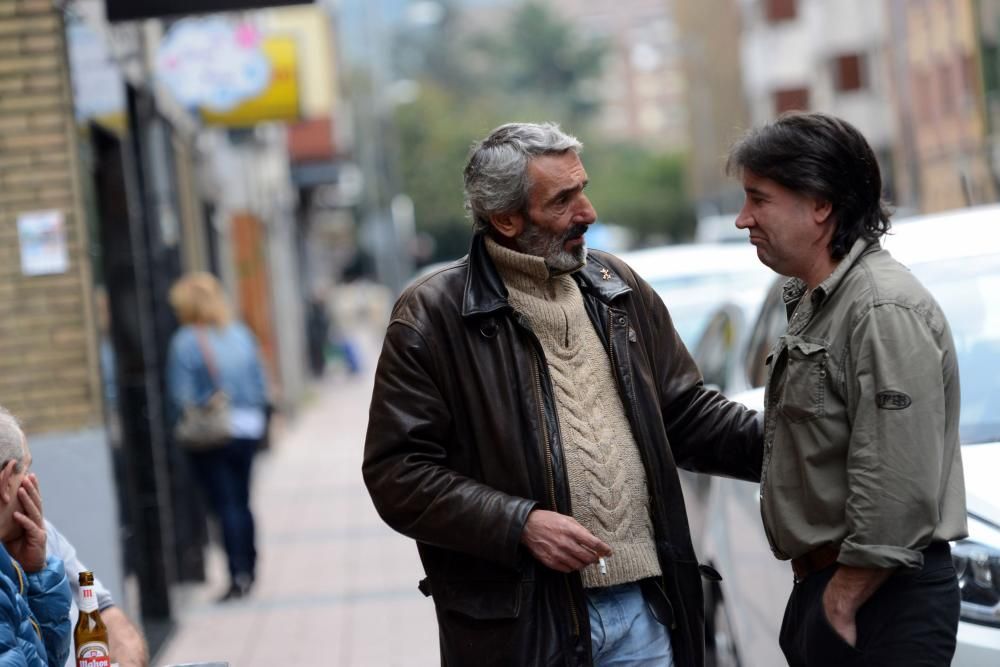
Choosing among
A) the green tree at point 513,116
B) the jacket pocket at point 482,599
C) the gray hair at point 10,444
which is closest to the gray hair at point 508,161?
the jacket pocket at point 482,599

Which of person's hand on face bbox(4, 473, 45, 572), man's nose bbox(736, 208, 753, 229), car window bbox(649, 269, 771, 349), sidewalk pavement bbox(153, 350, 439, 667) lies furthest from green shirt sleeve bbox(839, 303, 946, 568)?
car window bbox(649, 269, 771, 349)

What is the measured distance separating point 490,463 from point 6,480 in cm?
110

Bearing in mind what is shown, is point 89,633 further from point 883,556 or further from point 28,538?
point 883,556

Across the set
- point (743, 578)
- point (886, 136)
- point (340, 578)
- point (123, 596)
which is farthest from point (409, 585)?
point (886, 136)

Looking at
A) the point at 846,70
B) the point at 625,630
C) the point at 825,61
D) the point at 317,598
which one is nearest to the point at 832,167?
the point at 625,630

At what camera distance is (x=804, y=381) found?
3.37 m

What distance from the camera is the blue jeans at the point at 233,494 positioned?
10367 mm

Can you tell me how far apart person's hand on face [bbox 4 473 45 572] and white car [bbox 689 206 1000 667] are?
6.71 ft

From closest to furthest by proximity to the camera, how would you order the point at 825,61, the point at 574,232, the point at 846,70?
the point at 574,232 < the point at 846,70 < the point at 825,61

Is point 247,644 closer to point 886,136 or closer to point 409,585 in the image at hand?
point 409,585

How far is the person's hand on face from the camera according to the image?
12.4 ft

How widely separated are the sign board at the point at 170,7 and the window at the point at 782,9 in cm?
5141

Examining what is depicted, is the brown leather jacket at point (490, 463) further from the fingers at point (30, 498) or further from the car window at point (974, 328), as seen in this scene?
the car window at point (974, 328)

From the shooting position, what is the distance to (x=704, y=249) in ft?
37.0
